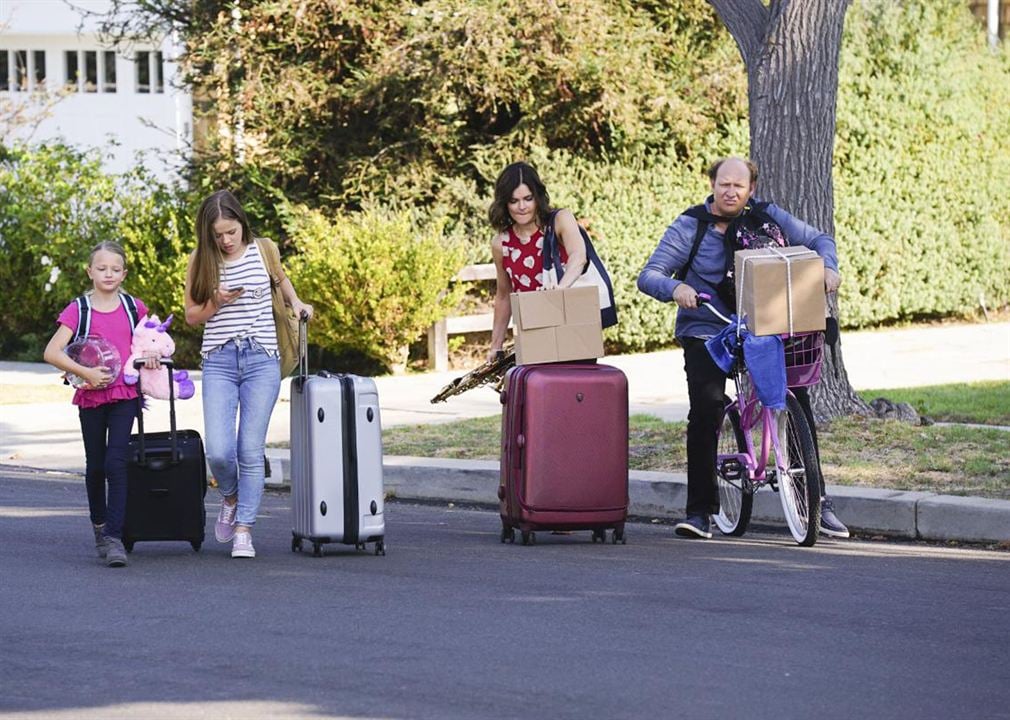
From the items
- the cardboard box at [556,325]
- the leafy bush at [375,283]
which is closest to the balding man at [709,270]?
the cardboard box at [556,325]

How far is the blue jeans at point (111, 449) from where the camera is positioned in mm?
8047

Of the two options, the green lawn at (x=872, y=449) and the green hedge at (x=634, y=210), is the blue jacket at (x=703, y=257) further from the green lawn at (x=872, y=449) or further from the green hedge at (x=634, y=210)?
the green hedge at (x=634, y=210)

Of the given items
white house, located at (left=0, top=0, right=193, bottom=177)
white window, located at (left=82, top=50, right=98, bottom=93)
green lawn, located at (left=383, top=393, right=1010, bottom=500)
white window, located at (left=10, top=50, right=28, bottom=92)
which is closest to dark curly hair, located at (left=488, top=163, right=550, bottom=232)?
green lawn, located at (left=383, top=393, right=1010, bottom=500)

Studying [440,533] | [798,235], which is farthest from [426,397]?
[798,235]

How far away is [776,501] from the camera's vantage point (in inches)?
372

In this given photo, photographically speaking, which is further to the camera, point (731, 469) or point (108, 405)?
point (731, 469)

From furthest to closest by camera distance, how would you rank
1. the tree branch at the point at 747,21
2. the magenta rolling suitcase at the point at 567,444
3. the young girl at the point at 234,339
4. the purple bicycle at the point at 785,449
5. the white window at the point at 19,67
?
the white window at the point at 19,67 → the tree branch at the point at 747,21 → the magenta rolling suitcase at the point at 567,444 → the purple bicycle at the point at 785,449 → the young girl at the point at 234,339

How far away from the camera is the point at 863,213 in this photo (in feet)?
66.2

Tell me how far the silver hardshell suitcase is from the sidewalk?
2.29 metres

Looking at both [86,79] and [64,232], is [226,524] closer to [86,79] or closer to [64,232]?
[64,232]

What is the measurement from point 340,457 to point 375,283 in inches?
354

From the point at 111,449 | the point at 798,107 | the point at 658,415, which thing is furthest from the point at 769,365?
the point at 658,415

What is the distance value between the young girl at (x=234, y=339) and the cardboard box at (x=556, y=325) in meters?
1.01

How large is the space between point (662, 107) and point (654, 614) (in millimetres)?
12454
